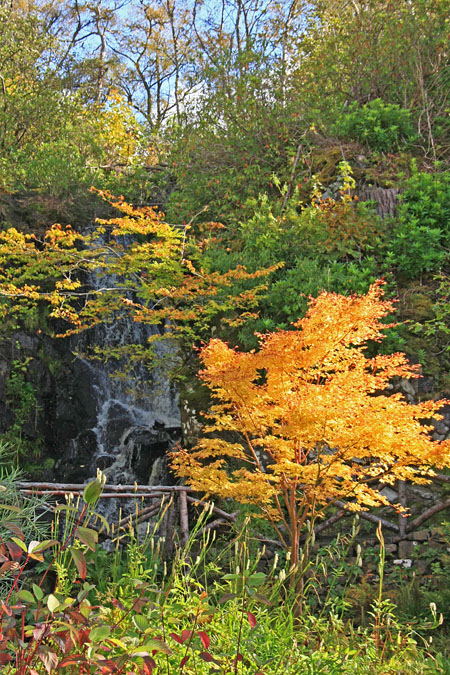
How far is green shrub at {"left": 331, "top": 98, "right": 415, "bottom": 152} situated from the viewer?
10.8 metres

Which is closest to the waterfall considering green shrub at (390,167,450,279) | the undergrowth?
green shrub at (390,167,450,279)

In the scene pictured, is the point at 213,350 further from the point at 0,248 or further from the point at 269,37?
the point at 269,37

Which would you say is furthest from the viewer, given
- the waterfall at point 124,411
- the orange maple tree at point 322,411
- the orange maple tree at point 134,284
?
the waterfall at point 124,411

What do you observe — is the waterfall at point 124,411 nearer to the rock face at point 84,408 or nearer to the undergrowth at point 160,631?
the rock face at point 84,408

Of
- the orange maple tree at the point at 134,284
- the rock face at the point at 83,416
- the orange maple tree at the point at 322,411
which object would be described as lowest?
the rock face at the point at 83,416

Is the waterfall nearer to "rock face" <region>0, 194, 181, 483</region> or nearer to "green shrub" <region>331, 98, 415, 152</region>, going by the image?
"rock face" <region>0, 194, 181, 483</region>

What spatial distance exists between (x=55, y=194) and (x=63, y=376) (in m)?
4.67

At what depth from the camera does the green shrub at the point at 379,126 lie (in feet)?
35.3

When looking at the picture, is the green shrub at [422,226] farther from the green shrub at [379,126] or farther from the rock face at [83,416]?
the rock face at [83,416]

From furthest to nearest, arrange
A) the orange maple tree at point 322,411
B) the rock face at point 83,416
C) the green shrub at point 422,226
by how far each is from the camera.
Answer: the rock face at point 83,416 < the green shrub at point 422,226 < the orange maple tree at point 322,411

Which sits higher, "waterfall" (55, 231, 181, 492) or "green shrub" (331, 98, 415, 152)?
"green shrub" (331, 98, 415, 152)

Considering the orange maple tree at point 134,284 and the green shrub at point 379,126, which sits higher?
the green shrub at point 379,126

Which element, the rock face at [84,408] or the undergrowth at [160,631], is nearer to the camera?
the undergrowth at [160,631]

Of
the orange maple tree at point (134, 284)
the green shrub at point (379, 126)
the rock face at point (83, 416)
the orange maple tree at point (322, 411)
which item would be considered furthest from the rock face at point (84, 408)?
the green shrub at point (379, 126)
